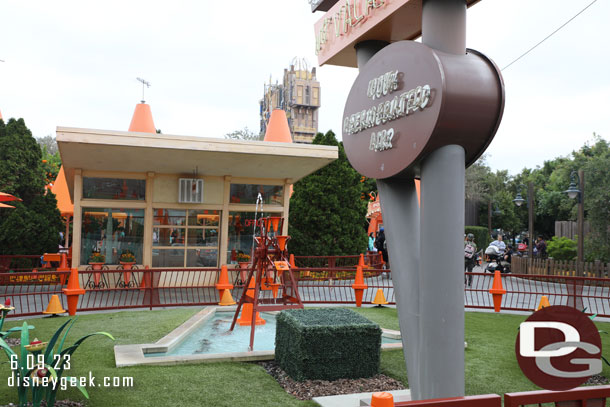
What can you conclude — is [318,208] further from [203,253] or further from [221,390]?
[221,390]

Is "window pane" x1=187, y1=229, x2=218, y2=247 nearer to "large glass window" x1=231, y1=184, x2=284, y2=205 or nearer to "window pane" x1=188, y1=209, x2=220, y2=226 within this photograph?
"window pane" x1=188, y1=209, x2=220, y2=226

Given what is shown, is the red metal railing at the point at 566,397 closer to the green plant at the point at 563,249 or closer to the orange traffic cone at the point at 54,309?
the orange traffic cone at the point at 54,309

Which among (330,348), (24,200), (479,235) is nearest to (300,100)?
(479,235)

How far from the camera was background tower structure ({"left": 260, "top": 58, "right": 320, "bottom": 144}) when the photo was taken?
4134 inches

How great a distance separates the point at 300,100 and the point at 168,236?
91709mm

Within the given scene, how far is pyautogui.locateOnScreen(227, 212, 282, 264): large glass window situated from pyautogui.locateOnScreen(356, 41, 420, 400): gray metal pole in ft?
40.9

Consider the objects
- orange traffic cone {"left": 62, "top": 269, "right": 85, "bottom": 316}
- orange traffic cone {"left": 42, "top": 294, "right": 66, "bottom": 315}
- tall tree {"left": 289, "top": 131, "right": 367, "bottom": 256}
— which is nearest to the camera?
orange traffic cone {"left": 42, "top": 294, "right": 66, "bottom": 315}

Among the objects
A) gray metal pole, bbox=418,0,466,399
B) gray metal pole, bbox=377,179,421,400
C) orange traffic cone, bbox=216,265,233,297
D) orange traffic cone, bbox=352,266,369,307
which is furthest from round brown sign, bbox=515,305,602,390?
orange traffic cone, bbox=216,265,233,297

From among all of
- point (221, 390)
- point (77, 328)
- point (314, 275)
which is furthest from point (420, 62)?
point (314, 275)

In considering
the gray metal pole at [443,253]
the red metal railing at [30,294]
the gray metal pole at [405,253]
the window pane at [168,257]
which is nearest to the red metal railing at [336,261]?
the window pane at [168,257]

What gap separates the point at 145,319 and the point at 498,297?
8.87 meters

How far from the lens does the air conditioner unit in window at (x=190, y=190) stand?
1576 centimetres

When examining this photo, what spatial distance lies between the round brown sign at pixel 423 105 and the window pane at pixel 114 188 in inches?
496

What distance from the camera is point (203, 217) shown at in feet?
53.5
